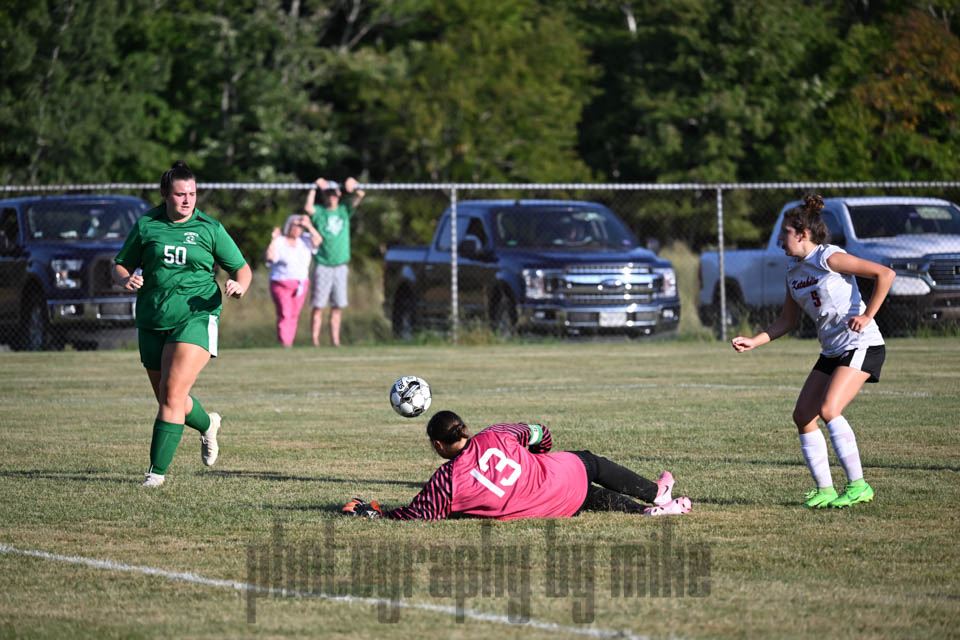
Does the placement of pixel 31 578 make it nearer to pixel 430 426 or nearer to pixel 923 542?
pixel 430 426

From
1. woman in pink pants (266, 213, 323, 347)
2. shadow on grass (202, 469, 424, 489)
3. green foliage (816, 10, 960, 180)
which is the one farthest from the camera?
green foliage (816, 10, 960, 180)

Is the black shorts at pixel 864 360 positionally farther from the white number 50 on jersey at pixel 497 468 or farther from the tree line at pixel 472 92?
the tree line at pixel 472 92

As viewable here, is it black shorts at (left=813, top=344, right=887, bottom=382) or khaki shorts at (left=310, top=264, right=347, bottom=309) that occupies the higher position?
black shorts at (left=813, top=344, right=887, bottom=382)

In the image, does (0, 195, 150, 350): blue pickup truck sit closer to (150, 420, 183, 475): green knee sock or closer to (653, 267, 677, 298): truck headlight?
(653, 267, 677, 298): truck headlight

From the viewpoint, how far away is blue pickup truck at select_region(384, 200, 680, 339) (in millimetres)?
20109

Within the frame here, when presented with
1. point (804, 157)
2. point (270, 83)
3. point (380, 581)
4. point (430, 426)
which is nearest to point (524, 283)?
point (430, 426)

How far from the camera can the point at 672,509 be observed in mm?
7316

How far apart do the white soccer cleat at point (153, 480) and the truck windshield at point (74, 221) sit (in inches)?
500

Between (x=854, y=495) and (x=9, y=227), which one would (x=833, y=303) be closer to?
(x=854, y=495)

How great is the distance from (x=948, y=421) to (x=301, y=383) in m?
7.27

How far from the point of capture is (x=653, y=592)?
5.61 metres

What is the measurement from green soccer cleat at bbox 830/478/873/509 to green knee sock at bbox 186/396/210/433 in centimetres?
399

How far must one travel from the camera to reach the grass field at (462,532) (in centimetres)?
527

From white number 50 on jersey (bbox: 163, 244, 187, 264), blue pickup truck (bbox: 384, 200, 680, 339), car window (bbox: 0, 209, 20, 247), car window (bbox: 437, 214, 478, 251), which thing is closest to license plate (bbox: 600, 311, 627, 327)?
blue pickup truck (bbox: 384, 200, 680, 339)
